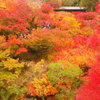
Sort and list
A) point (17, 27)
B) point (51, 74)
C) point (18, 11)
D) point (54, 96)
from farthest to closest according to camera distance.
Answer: point (18, 11) < point (17, 27) < point (54, 96) < point (51, 74)

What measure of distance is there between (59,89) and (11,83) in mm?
2621

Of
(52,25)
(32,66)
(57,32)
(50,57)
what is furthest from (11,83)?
(52,25)

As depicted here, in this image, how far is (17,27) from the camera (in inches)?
552

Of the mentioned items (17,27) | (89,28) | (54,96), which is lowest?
(54,96)

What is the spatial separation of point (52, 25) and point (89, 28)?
337 cm

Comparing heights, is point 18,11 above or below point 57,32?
above

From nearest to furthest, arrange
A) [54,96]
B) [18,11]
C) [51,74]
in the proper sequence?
[51,74] → [54,96] → [18,11]

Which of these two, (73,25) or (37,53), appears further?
(73,25)

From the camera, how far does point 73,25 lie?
719 inches

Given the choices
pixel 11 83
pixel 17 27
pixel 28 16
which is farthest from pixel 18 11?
pixel 11 83

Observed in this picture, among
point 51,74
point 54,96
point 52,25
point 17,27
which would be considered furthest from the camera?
point 52,25

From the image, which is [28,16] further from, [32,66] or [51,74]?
[51,74]

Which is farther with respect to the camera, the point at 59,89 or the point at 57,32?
the point at 57,32

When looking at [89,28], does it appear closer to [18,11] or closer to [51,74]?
[18,11]
